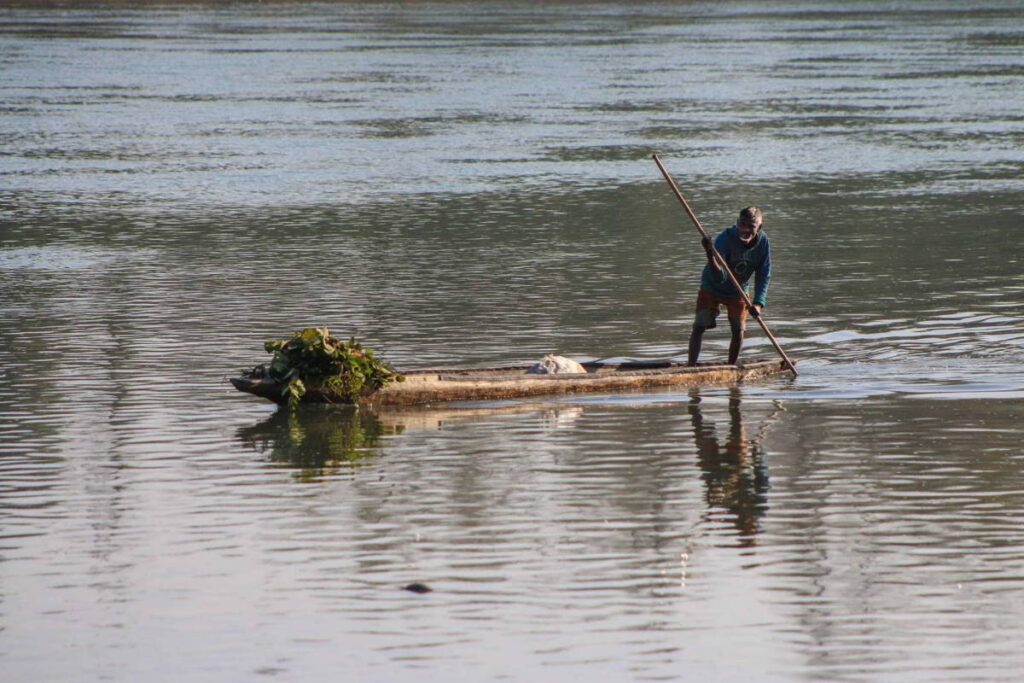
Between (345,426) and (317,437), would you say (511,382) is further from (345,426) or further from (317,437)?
(317,437)

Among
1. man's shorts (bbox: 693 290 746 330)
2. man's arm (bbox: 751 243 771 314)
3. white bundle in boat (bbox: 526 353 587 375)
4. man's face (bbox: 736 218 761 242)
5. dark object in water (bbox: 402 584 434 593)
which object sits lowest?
dark object in water (bbox: 402 584 434 593)

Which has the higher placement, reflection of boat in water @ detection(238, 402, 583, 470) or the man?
the man

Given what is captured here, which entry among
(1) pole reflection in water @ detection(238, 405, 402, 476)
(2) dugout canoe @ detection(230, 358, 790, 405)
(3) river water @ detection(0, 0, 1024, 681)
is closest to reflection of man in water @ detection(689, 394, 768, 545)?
(3) river water @ detection(0, 0, 1024, 681)

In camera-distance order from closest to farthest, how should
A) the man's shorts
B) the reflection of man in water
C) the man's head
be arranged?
the reflection of man in water → the man's head → the man's shorts

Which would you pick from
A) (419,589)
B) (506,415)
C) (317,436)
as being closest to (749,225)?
(506,415)

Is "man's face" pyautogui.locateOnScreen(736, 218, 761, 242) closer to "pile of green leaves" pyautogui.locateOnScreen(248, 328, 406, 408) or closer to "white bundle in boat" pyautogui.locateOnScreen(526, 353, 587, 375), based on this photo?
"white bundle in boat" pyautogui.locateOnScreen(526, 353, 587, 375)

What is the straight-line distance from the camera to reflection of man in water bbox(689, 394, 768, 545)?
32.6ft

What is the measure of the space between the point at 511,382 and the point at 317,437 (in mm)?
1552

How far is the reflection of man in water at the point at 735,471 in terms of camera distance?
9930mm

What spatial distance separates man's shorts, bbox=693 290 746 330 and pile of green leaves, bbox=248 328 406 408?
278cm

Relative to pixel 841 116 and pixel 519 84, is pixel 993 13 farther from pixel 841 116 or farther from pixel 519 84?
pixel 841 116

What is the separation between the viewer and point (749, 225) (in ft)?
43.4

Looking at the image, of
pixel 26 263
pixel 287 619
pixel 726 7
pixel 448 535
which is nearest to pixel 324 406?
pixel 448 535

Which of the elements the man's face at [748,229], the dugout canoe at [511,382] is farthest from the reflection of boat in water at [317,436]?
the man's face at [748,229]
